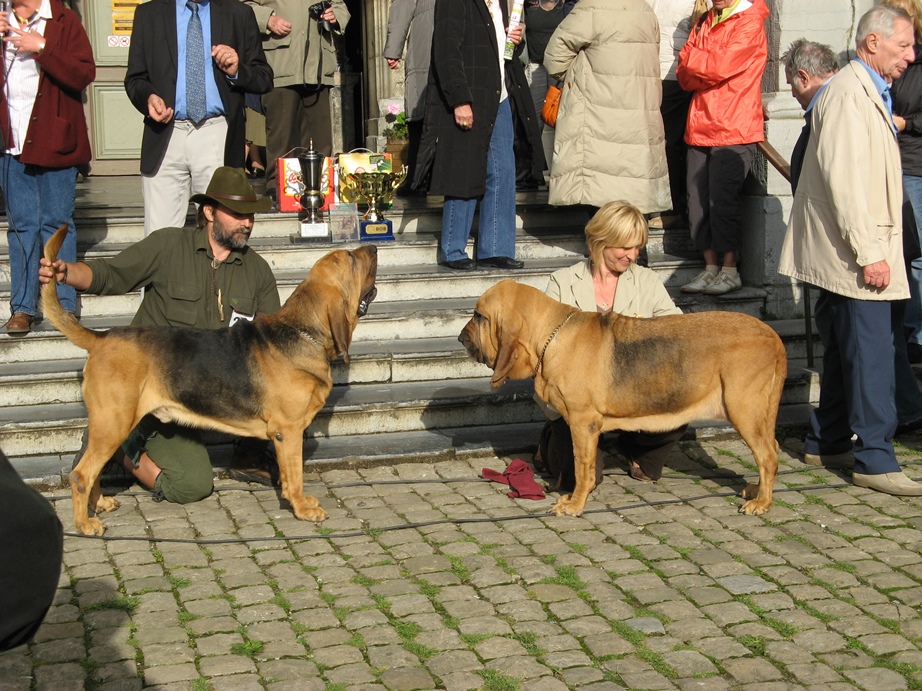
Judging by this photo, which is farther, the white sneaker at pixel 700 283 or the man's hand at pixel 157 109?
the white sneaker at pixel 700 283

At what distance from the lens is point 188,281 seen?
21.2ft

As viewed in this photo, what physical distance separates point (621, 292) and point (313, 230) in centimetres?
370

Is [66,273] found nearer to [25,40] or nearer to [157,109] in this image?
[157,109]

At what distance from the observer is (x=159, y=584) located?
16.8 ft

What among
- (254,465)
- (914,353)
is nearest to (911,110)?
(914,353)

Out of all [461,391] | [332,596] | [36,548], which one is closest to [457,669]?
[332,596]

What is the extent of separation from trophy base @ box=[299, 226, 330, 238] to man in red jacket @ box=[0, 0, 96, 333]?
6.50 ft

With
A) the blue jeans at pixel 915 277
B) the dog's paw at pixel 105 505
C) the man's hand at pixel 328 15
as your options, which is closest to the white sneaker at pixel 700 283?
the blue jeans at pixel 915 277

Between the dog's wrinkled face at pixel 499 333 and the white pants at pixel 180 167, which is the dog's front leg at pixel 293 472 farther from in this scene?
the white pants at pixel 180 167

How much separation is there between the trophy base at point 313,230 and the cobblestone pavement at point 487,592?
3.32m

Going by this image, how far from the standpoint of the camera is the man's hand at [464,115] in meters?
8.65

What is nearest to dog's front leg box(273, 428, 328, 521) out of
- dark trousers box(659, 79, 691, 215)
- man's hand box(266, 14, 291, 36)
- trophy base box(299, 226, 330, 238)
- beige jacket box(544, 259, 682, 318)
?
beige jacket box(544, 259, 682, 318)

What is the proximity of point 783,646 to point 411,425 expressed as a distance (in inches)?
139

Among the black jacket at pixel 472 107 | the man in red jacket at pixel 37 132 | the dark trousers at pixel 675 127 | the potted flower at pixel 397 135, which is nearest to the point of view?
the man in red jacket at pixel 37 132
